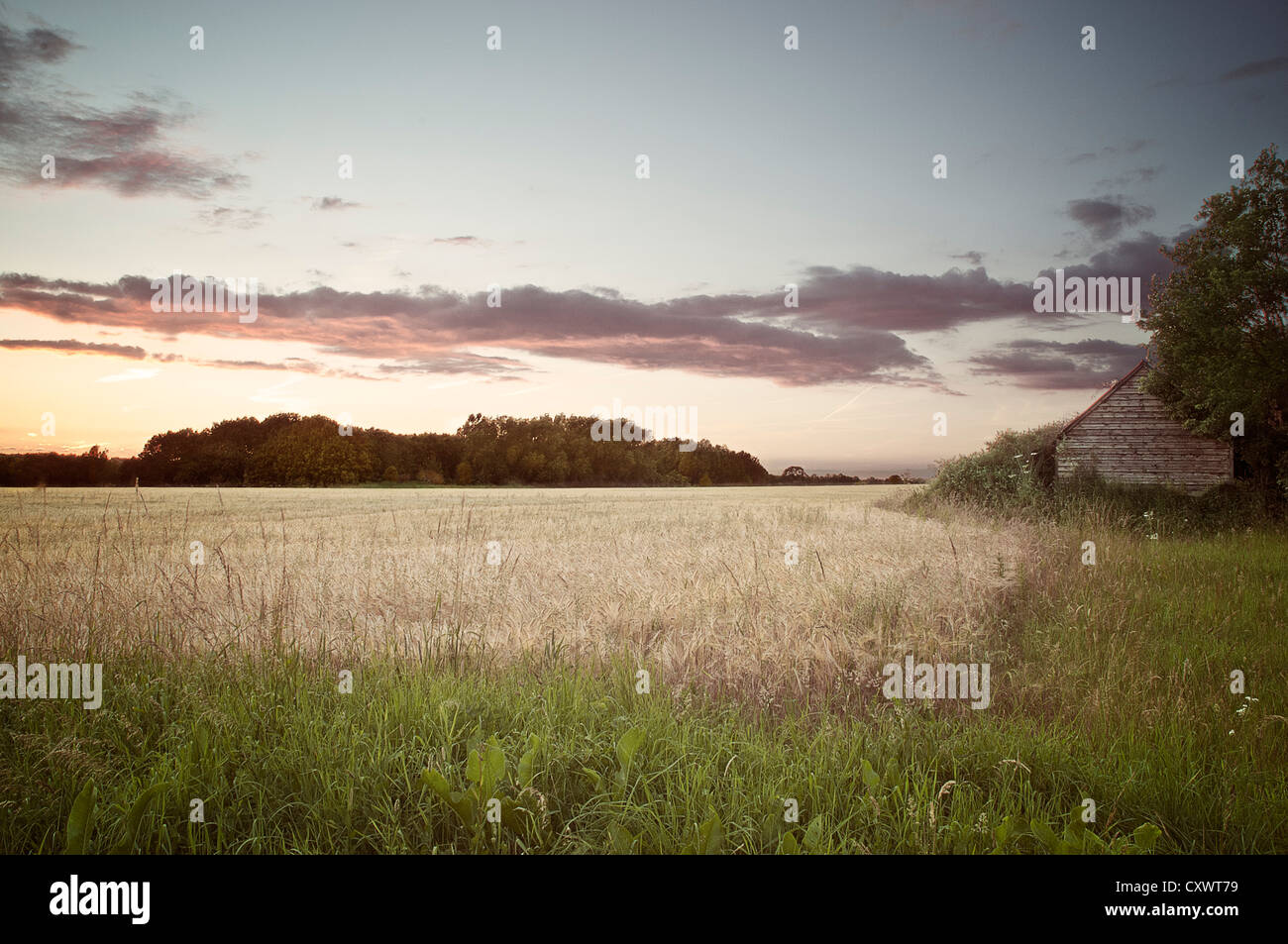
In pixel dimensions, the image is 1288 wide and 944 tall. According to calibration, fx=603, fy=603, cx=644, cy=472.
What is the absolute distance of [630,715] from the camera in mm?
4500

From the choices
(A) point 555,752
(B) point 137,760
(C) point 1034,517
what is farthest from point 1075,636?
(C) point 1034,517

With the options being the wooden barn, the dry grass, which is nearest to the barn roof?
the wooden barn

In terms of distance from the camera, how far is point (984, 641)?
7051 millimetres

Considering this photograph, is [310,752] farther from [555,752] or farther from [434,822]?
[555,752]

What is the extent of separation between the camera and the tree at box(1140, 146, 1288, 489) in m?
19.8

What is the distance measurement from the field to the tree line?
3.69 m

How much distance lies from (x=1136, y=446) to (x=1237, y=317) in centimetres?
887

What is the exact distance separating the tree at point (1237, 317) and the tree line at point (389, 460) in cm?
2075

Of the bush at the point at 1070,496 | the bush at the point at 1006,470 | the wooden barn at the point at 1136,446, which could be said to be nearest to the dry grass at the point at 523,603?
the bush at the point at 1070,496

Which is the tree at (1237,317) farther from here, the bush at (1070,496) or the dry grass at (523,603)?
the dry grass at (523,603)

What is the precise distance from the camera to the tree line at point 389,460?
31.1m

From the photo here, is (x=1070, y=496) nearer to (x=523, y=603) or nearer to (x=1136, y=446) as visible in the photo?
(x=1136, y=446)

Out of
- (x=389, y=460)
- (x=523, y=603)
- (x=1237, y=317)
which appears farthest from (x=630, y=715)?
(x=389, y=460)
